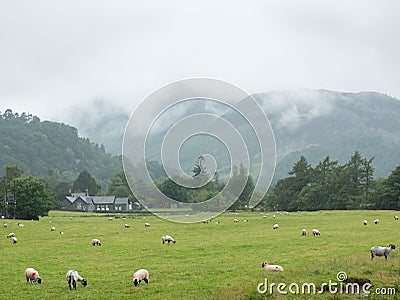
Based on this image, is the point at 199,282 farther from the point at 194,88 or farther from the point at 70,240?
the point at 70,240

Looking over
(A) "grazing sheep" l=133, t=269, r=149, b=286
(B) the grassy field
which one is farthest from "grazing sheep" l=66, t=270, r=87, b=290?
(A) "grazing sheep" l=133, t=269, r=149, b=286

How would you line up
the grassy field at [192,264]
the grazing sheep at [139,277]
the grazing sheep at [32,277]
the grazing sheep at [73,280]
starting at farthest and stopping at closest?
the grazing sheep at [32,277]
the grazing sheep at [139,277]
the grazing sheep at [73,280]
the grassy field at [192,264]

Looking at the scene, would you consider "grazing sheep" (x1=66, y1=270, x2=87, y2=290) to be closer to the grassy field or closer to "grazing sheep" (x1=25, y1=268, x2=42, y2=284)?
the grassy field

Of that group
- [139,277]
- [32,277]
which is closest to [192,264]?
[139,277]

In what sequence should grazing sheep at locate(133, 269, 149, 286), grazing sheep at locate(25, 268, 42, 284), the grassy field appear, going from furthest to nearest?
grazing sheep at locate(25, 268, 42, 284), grazing sheep at locate(133, 269, 149, 286), the grassy field

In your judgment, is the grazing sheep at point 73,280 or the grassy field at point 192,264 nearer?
the grassy field at point 192,264

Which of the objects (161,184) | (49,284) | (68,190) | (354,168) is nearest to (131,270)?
(49,284)

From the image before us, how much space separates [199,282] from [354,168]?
87689 mm

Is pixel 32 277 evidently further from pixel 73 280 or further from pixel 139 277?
pixel 139 277

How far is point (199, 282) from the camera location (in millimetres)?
19078

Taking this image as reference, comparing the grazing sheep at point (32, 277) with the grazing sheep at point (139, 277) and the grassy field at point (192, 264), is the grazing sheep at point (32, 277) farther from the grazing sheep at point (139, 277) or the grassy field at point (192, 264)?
the grazing sheep at point (139, 277)

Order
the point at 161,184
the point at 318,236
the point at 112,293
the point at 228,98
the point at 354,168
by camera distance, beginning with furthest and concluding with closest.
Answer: the point at 354,168
the point at 161,184
the point at 318,236
the point at 228,98
the point at 112,293

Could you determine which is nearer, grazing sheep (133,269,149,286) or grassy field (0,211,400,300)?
grassy field (0,211,400,300)

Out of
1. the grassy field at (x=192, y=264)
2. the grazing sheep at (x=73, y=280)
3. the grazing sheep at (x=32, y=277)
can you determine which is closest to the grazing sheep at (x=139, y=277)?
the grassy field at (x=192, y=264)
